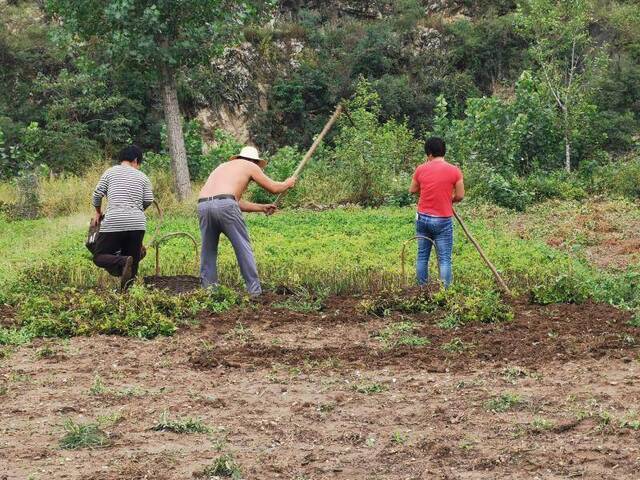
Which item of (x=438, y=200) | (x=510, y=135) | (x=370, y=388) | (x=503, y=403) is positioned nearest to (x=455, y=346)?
(x=370, y=388)

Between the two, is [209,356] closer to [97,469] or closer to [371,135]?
[97,469]

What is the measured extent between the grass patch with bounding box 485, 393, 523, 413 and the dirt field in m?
0.01

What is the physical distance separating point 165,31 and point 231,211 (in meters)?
9.22

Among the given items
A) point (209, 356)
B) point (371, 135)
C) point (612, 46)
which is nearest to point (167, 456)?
point (209, 356)

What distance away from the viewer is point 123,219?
10969 mm

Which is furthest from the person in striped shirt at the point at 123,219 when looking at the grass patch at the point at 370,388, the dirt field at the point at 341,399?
the grass patch at the point at 370,388

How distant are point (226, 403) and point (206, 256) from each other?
3.97 meters

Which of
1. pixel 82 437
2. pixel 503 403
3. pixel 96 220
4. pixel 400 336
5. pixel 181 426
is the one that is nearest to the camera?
pixel 82 437

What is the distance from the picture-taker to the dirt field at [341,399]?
588cm

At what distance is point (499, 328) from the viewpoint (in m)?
9.44

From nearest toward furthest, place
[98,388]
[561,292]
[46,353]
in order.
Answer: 1. [98,388]
2. [46,353]
3. [561,292]

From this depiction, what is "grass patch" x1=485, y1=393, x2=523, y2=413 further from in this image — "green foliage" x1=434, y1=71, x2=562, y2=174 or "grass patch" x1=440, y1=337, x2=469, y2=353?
"green foliage" x1=434, y1=71, x2=562, y2=174

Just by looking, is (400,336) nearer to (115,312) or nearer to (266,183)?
(266,183)

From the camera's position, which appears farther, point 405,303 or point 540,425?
point 405,303
